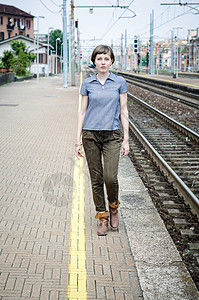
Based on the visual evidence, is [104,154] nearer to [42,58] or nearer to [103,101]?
[103,101]

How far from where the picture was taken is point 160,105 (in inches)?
814

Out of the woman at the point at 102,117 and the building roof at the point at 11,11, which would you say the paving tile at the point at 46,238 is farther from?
the building roof at the point at 11,11

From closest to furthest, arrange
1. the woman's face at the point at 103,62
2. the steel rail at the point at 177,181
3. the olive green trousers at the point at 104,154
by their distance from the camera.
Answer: the woman's face at the point at 103,62 < the olive green trousers at the point at 104,154 < the steel rail at the point at 177,181

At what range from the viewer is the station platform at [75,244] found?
3449 millimetres

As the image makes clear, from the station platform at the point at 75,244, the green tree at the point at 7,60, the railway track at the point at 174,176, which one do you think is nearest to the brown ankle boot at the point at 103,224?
the station platform at the point at 75,244

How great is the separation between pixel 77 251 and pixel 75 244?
0.56ft

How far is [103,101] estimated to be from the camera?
168 inches

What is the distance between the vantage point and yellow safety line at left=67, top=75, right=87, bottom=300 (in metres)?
3.43

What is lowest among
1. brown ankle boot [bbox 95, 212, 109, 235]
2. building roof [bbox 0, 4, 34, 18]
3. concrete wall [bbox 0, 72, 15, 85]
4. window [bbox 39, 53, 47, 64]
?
brown ankle boot [bbox 95, 212, 109, 235]

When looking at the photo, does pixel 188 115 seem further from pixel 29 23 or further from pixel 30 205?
pixel 29 23

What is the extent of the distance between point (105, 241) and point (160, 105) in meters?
16.8

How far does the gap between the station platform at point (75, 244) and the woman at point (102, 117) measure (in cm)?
59

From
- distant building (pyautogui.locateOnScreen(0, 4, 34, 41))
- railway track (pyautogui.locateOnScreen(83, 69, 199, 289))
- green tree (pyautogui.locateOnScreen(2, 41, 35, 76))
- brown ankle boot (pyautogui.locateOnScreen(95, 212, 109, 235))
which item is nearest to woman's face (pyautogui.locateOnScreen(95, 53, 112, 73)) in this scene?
brown ankle boot (pyautogui.locateOnScreen(95, 212, 109, 235))

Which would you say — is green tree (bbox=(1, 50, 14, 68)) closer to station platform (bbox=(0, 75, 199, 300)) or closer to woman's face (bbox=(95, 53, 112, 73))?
station platform (bbox=(0, 75, 199, 300))
